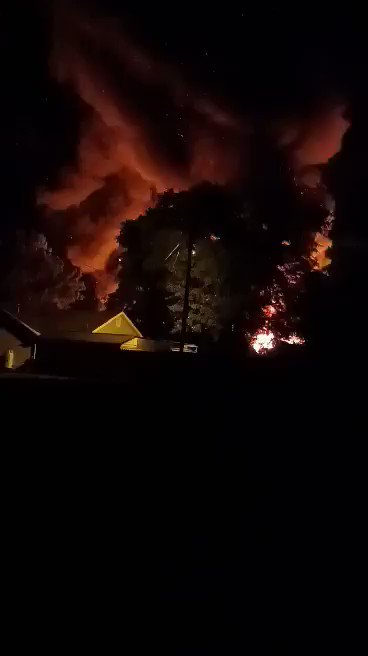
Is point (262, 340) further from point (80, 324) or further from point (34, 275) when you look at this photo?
point (34, 275)

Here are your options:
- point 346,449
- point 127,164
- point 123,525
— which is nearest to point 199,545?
point 123,525

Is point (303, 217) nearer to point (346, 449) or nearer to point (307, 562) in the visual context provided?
point (346, 449)

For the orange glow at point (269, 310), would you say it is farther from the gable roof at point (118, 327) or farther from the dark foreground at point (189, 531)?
the dark foreground at point (189, 531)

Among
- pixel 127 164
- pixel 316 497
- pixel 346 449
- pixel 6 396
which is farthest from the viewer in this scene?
pixel 127 164

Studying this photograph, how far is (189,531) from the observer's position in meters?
5.43

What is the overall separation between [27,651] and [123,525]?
7.31 ft

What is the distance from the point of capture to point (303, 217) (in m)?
39.8

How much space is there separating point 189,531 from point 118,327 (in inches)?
1599

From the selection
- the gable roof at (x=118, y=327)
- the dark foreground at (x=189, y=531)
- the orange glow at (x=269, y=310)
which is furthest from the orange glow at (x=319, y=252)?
the dark foreground at (x=189, y=531)

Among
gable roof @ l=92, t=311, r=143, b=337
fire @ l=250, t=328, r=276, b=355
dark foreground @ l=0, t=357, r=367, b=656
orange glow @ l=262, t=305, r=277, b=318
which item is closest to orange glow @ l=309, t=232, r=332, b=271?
orange glow @ l=262, t=305, r=277, b=318

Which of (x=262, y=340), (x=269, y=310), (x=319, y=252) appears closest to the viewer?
(x=262, y=340)

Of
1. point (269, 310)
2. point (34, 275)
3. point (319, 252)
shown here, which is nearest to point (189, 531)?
point (269, 310)

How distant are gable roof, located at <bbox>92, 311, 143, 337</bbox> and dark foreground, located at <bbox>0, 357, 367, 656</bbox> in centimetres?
3244

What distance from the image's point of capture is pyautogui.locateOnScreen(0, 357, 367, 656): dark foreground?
360 centimetres
